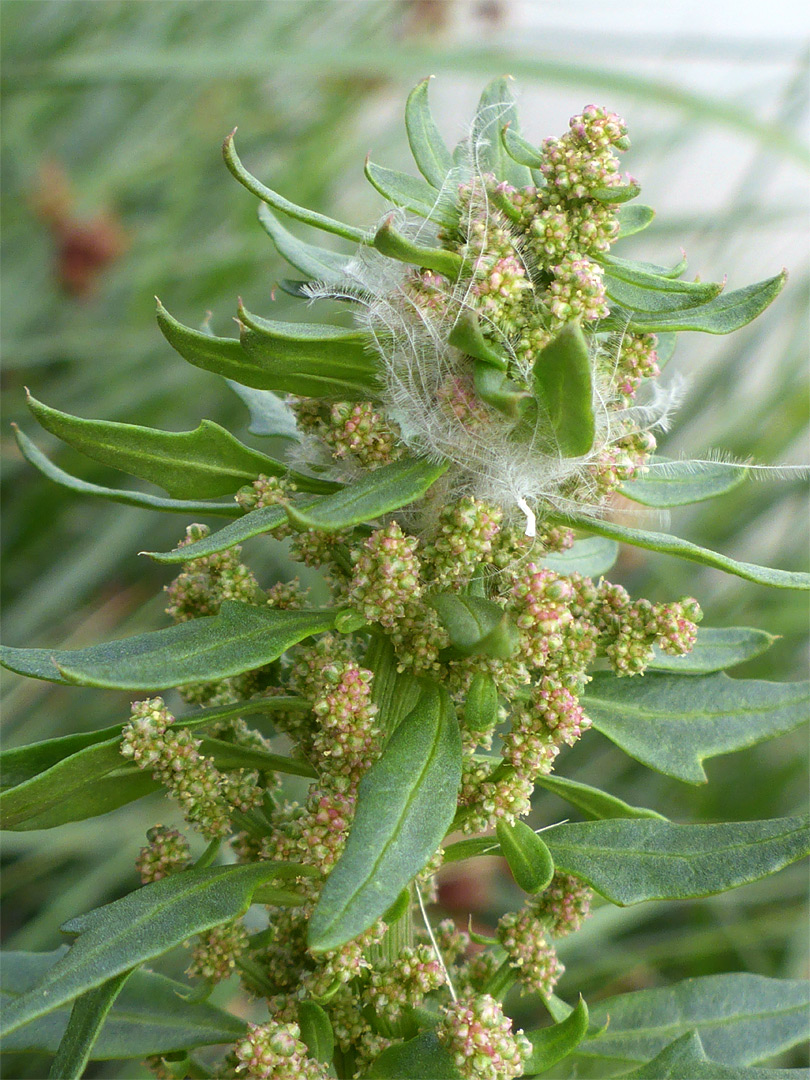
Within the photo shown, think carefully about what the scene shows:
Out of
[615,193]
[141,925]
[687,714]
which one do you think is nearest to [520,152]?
[615,193]

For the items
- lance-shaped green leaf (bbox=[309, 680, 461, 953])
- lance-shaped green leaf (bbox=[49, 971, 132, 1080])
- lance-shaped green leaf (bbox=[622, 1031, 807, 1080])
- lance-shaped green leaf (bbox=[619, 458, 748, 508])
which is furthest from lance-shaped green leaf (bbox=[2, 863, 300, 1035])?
lance-shaped green leaf (bbox=[619, 458, 748, 508])

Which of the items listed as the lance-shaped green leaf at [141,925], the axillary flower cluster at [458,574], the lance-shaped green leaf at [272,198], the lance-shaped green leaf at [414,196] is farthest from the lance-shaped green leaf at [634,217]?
the lance-shaped green leaf at [141,925]

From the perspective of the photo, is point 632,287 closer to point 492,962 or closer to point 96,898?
point 492,962

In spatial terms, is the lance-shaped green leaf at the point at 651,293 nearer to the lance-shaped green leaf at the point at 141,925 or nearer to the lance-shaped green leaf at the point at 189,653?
the lance-shaped green leaf at the point at 189,653

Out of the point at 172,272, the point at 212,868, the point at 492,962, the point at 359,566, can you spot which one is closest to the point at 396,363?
the point at 359,566

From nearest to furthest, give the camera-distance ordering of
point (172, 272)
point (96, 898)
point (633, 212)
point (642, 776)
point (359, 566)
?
point (359, 566) → point (633, 212) → point (96, 898) → point (642, 776) → point (172, 272)

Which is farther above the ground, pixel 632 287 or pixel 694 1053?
pixel 632 287

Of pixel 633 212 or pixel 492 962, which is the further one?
pixel 492 962
